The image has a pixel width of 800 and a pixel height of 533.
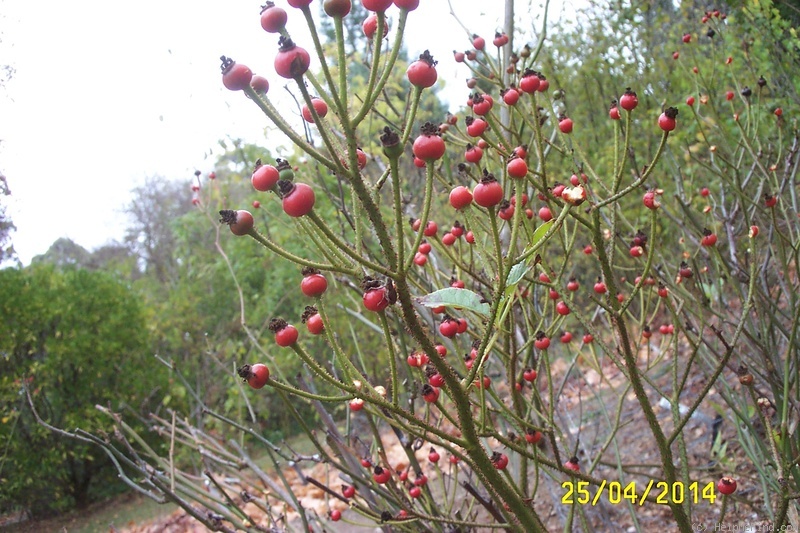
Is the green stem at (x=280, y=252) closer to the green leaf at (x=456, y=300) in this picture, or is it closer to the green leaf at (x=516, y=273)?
the green leaf at (x=456, y=300)

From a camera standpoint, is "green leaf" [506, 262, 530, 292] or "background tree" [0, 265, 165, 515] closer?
"green leaf" [506, 262, 530, 292]

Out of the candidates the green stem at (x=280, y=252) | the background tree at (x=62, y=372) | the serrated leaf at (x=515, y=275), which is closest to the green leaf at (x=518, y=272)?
the serrated leaf at (x=515, y=275)

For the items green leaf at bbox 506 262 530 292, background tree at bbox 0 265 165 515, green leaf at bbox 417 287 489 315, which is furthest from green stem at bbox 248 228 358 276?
background tree at bbox 0 265 165 515

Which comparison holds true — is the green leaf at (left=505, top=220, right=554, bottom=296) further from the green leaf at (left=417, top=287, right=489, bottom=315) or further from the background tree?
the background tree

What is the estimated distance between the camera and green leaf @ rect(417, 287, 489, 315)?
91 cm

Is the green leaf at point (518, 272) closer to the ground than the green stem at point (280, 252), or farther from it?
farther from it

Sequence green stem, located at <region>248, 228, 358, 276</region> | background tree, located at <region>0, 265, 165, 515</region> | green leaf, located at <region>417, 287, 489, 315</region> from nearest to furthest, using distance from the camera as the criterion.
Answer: green stem, located at <region>248, 228, 358, 276</region>, green leaf, located at <region>417, 287, 489, 315</region>, background tree, located at <region>0, 265, 165, 515</region>

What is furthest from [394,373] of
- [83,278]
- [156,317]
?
[156,317]

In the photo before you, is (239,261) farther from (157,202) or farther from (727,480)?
(157,202)

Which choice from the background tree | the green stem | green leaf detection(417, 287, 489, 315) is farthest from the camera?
the background tree

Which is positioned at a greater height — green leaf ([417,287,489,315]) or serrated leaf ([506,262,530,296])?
serrated leaf ([506,262,530,296])

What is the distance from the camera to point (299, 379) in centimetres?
160

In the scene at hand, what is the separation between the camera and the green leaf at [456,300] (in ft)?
2.97

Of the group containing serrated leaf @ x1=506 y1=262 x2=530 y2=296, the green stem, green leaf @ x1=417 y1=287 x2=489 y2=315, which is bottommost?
the green stem
